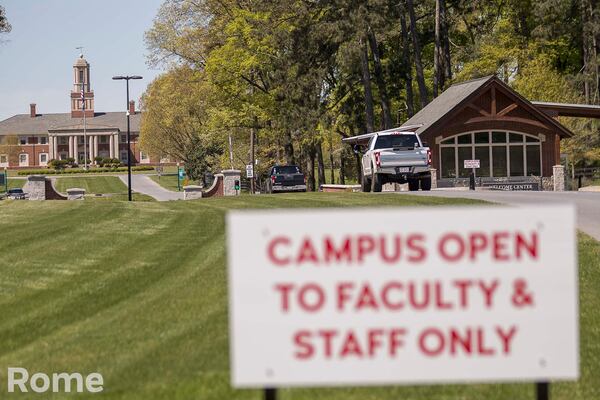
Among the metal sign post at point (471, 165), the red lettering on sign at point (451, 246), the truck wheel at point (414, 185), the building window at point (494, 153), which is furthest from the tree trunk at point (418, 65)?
the red lettering on sign at point (451, 246)

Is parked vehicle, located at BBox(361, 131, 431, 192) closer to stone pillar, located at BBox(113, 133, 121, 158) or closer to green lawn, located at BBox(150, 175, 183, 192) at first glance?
green lawn, located at BBox(150, 175, 183, 192)

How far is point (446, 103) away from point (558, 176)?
6612mm

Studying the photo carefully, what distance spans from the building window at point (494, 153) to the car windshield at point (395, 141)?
13.7 m

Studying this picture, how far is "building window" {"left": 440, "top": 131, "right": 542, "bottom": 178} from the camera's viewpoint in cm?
4944

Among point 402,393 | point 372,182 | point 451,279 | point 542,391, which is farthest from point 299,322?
point 372,182

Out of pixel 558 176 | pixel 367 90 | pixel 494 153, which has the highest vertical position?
pixel 367 90

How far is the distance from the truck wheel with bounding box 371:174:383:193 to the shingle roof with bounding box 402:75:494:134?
11.7 meters

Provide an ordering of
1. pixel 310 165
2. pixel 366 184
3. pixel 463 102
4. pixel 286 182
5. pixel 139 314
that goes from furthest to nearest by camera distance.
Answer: pixel 310 165 → pixel 286 182 → pixel 463 102 → pixel 366 184 → pixel 139 314

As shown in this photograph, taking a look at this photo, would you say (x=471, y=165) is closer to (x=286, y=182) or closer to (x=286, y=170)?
(x=286, y=182)

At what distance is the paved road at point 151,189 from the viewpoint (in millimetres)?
83625

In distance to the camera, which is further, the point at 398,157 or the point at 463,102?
the point at 463,102

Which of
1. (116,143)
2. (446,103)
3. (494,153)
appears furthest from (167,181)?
(116,143)

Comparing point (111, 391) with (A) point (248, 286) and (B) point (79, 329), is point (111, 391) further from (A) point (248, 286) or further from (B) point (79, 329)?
(A) point (248, 286)

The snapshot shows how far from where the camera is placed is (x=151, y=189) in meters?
101
